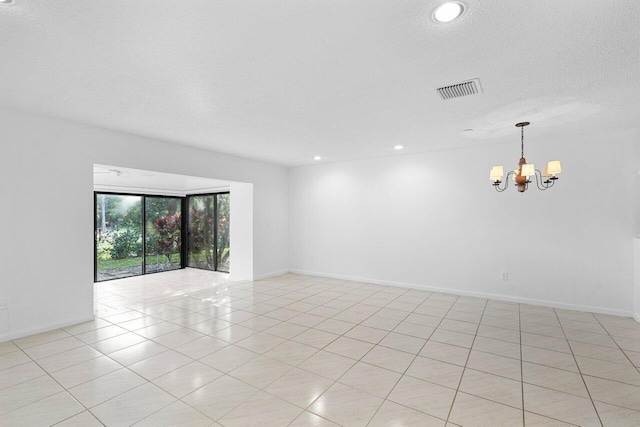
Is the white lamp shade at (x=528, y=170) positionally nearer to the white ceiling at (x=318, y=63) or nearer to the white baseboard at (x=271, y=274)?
the white ceiling at (x=318, y=63)

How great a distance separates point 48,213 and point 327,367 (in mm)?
3850

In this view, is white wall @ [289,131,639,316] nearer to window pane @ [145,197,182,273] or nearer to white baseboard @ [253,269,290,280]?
white baseboard @ [253,269,290,280]

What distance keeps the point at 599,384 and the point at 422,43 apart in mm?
3180

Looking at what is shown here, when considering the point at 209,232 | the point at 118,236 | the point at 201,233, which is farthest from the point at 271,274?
the point at 118,236

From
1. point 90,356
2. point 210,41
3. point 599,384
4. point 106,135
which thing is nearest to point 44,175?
point 106,135

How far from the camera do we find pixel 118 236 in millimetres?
7094

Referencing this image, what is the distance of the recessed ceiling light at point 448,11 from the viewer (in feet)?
5.68

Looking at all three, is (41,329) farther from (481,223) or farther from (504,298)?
(504,298)

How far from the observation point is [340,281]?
6621 mm

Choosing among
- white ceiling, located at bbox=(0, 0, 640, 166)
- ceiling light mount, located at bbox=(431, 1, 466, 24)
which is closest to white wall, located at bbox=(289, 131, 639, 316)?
white ceiling, located at bbox=(0, 0, 640, 166)

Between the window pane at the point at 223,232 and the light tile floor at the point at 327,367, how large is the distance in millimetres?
2951

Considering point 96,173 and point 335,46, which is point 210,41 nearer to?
point 335,46

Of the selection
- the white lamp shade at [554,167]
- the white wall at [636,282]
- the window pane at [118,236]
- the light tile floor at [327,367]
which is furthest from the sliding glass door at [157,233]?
the white wall at [636,282]

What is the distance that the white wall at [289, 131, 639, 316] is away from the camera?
4.41m
